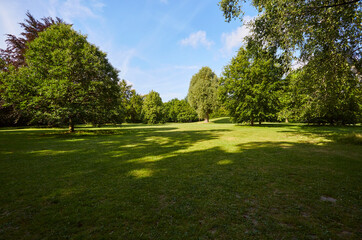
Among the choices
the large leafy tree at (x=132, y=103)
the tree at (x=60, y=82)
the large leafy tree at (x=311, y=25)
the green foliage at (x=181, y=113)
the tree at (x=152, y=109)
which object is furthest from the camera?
the green foliage at (x=181, y=113)

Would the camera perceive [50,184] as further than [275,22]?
No

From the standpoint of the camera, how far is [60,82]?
1536 cm

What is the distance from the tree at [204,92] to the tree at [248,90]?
1323 cm

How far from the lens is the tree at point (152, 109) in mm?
57503

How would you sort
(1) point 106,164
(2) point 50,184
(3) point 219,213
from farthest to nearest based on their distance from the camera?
(1) point 106,164 < (2) point 50,184 < (3) point 219,213

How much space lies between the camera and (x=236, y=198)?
4.16 meters

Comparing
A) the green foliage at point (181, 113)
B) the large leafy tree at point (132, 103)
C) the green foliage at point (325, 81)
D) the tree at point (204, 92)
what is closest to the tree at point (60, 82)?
the green foliage at point (325, 81)

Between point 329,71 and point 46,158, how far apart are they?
57.1 feet

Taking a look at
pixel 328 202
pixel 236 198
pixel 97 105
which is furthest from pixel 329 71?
pixel 97 105

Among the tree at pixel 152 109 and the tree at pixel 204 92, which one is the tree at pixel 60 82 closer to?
the tree at pixel 204 92

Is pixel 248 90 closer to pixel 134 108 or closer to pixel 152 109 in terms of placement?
pixel 152 109

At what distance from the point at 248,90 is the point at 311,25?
2123 cm

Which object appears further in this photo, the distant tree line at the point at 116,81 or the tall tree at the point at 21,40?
the tall tree at the point at 21,40

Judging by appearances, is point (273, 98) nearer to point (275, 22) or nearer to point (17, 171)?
point (275, 22)
